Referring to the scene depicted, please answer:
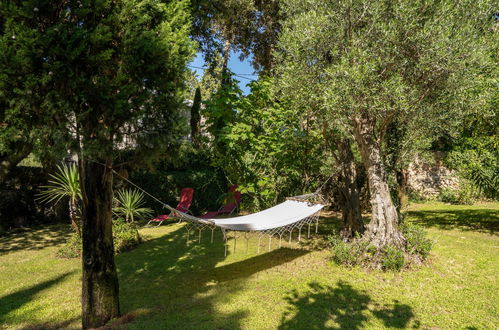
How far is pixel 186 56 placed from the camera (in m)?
4.54

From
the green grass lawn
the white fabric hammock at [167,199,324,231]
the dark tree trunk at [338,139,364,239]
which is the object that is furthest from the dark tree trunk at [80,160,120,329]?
the dark tree trunk at [338,139,364,239]

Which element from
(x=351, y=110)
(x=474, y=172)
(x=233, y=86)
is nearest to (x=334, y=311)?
(x=351, y=110)

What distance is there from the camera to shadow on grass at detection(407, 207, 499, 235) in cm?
1030

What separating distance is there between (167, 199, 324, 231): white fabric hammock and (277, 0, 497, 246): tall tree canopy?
1.46 m

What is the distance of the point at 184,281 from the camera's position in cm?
610

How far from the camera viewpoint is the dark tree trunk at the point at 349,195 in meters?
7.79

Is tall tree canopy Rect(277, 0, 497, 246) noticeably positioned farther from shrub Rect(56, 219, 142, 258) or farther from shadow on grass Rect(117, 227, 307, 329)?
shrub Rect(56, 219, 142, 258)

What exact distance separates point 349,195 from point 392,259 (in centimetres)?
217

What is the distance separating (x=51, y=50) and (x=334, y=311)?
5085mm

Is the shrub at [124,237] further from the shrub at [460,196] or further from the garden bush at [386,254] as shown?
the shrub at [460,196]

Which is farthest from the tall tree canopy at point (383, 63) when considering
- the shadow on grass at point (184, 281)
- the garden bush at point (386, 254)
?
the shadow on grass at point (184, 281)

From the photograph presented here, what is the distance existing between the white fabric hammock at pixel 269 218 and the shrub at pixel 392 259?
161cm

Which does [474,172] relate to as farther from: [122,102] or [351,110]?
[122,102]

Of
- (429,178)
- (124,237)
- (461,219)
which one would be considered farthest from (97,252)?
(429,178)
